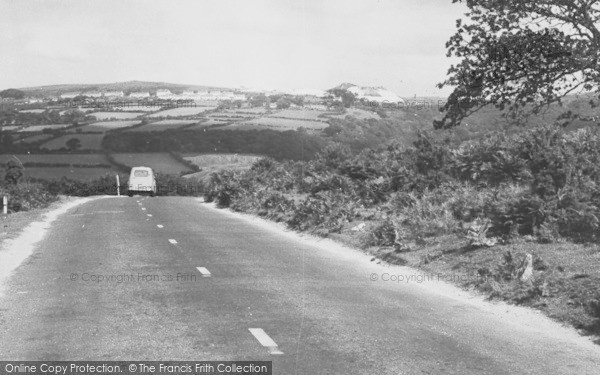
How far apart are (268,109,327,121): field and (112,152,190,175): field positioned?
11527mm

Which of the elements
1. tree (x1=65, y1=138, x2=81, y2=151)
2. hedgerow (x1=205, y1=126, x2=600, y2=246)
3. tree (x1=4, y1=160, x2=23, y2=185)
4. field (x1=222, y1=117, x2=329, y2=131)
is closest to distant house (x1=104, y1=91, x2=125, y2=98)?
tree (x1=65, y1=138, x2=81, y2=151)

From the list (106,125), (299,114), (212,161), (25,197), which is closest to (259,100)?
(212,161)

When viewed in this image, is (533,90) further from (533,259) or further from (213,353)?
(213,353)

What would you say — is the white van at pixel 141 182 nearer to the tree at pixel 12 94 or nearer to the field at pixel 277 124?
the field at pixel 277 124

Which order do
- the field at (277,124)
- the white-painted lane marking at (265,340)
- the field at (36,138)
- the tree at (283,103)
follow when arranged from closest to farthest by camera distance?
the white-painted lane marking at (265,340) < the field at (277,124) < the tree at (283,103) < the field at (36,138)

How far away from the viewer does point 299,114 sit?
2837 inches

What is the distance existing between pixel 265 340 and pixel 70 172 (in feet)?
230

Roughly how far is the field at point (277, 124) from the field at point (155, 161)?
7002 millimetres

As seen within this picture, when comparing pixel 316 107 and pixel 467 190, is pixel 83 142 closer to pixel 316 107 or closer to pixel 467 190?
pixel 316 107

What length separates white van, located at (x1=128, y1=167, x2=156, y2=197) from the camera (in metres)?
58.7

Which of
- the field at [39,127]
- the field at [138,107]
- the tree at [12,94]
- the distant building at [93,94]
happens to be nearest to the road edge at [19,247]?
the field at [39,127]

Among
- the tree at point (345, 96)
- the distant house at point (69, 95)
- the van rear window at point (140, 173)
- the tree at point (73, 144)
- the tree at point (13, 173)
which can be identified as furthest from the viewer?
the distant house at point (69, 95)

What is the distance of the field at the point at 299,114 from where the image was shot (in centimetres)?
6731

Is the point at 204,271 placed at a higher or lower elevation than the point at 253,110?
higher
